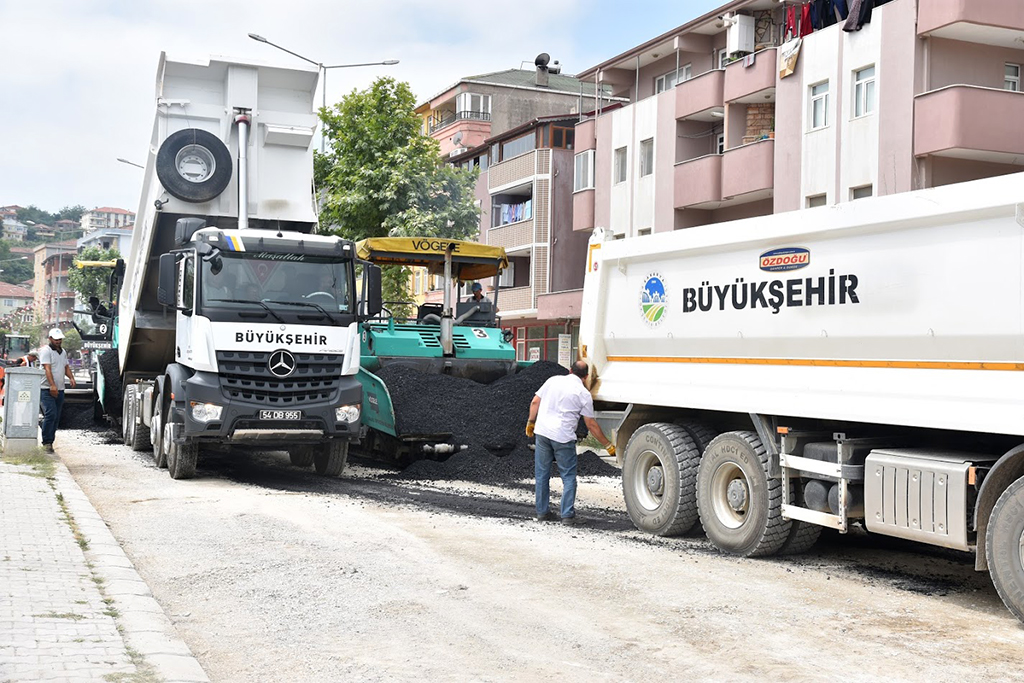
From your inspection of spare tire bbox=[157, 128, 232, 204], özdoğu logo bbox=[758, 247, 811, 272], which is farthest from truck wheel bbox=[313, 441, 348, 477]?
özdoğu logo bbox=[758, 247, 811, 272]

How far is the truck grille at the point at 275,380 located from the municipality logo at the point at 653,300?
14.0 feet

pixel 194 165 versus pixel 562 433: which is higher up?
pixel 194 165

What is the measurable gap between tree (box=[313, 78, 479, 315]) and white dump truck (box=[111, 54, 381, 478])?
49.7 feet

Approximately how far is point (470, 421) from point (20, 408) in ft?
19.1

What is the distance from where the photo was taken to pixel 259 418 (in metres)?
12.9

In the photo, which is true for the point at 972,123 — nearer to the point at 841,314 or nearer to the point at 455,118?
the point at 841,314

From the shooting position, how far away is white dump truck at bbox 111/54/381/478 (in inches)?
510

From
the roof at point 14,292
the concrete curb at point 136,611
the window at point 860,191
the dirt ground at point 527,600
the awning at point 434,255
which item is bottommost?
the dirt ground at point 527,600

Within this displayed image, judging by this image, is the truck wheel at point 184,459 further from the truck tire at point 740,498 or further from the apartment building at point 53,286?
the apartment building at point 53,286

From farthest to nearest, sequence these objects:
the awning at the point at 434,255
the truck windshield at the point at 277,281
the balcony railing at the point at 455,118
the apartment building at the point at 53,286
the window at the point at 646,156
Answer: the apartment building at the point at 53,286
the balcony railing at the point at 455,118
the window at the point at 646,156
the awning at the point at 434,255
the truck windshield at the point at 277,281

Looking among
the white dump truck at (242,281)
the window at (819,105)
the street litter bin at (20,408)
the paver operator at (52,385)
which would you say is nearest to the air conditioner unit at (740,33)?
the window at (819,105)

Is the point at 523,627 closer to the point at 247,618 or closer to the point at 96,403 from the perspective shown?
the point at 247,618

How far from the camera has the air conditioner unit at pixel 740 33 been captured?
2898 centimetres

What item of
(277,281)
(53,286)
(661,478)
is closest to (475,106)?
(277,281)
